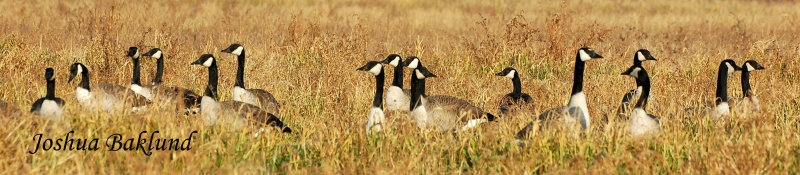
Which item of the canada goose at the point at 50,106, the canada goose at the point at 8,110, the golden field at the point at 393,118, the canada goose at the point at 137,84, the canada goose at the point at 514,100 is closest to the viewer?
the golden field at the point at 393,118

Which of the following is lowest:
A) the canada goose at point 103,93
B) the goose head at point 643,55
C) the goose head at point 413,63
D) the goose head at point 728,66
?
the canada goose at point 103,93

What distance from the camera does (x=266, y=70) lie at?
11141 mm

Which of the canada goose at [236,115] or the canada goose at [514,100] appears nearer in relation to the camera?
the canada goose at [236,115]

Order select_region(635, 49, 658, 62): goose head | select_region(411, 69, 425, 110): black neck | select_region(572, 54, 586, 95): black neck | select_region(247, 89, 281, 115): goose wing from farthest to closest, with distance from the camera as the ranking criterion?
select_region(635, 49, 658, 62): goose head
select_region(247, 89, 281, 115): goose wing
select_region(411, 69, 425, 110): black neck
select_region(572, 54, 586, 95): black neck

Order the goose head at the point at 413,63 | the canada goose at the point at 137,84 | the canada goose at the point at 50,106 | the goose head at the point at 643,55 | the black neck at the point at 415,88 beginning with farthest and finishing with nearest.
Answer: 1. the goose head at the point at 643,55
2. the canada goose at the point at 137,84
3. the goose head at the point at 413,63
4. the black neck at the point at 415,88
5. the canada goose at the point at 50,106

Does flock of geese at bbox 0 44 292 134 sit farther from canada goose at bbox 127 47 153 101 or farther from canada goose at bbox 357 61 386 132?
canada goose at bbox 357 61 386 132

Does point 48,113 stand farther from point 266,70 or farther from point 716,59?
point 716,59

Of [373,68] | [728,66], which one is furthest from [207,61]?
[728,66]

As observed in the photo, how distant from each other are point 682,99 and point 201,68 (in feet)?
19.5

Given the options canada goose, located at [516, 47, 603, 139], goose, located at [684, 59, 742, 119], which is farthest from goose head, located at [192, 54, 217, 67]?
goose, located at [684, 59, 742, 119]

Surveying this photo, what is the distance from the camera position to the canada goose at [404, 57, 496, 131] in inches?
290

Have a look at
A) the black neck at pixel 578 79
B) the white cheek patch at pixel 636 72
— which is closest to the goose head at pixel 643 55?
the black neck at pixel 578 79

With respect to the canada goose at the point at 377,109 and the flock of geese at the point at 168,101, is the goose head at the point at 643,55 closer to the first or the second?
the canada goose at the point at 377,109

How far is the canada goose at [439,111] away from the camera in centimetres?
736
